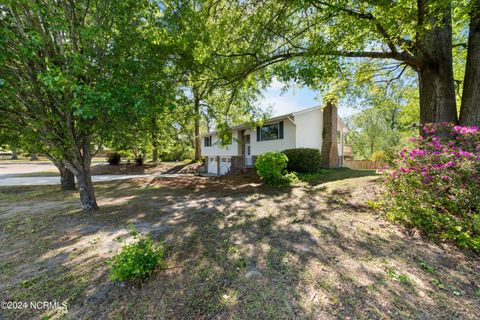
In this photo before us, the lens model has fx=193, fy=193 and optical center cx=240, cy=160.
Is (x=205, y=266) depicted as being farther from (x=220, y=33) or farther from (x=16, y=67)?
(x=220, y=33)

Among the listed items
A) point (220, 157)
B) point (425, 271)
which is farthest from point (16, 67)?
point (220, 157)

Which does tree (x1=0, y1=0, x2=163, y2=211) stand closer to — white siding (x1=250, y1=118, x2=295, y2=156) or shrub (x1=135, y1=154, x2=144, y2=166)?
white siding (x1=250, y1=118, x2=295, y2=156)

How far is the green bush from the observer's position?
2416 millimetres

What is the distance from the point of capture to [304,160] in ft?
37.6

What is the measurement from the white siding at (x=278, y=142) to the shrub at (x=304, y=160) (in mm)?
1535

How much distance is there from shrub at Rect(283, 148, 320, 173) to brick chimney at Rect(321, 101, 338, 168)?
287 centimetres

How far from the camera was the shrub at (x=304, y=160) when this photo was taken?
1148 centimetres

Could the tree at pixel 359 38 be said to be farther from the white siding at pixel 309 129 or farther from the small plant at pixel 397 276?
the white siding at pixel 309 129

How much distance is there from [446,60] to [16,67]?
10.7 metres

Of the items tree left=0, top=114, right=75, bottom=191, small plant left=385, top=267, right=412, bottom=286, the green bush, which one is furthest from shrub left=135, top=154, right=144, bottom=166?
small plant left=385, top=267, right=412, bottom=286

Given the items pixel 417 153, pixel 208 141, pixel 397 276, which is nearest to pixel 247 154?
pixel 208 141

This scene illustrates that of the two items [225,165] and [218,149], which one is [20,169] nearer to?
[218,149]

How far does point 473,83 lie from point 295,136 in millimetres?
8216

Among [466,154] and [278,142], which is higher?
[278,142]
